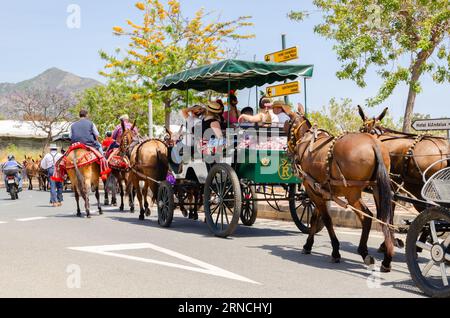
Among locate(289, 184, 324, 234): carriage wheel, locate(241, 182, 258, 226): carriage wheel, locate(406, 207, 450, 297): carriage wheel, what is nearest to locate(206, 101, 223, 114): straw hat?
locate(241, 182, 258, 226): carriage wheel

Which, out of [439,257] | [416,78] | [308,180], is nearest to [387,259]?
[439,257]

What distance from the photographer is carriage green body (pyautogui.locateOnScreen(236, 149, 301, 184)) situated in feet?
31.7

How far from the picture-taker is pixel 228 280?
6512mm

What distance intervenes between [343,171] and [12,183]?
64.4 ft

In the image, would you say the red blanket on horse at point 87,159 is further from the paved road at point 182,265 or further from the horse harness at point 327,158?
the horse harness at point 327,158

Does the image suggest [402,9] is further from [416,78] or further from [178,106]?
[178,106]

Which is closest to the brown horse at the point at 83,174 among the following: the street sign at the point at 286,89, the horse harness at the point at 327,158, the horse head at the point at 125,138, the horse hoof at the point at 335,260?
the horse head at the point at 125,138

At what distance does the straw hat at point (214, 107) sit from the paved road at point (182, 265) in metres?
2.31

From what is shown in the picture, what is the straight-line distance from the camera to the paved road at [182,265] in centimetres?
603

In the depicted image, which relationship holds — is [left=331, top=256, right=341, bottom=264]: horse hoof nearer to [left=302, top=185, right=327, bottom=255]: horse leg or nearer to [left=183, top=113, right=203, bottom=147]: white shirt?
[left=302, top=185, right=327, bottom=255]: horse leg

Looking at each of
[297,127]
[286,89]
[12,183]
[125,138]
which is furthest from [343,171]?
[12,183]

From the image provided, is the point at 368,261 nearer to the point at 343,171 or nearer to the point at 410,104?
the point at 343,171

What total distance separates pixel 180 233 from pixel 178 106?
A: 1718 cm

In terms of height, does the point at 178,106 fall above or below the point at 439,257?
above
